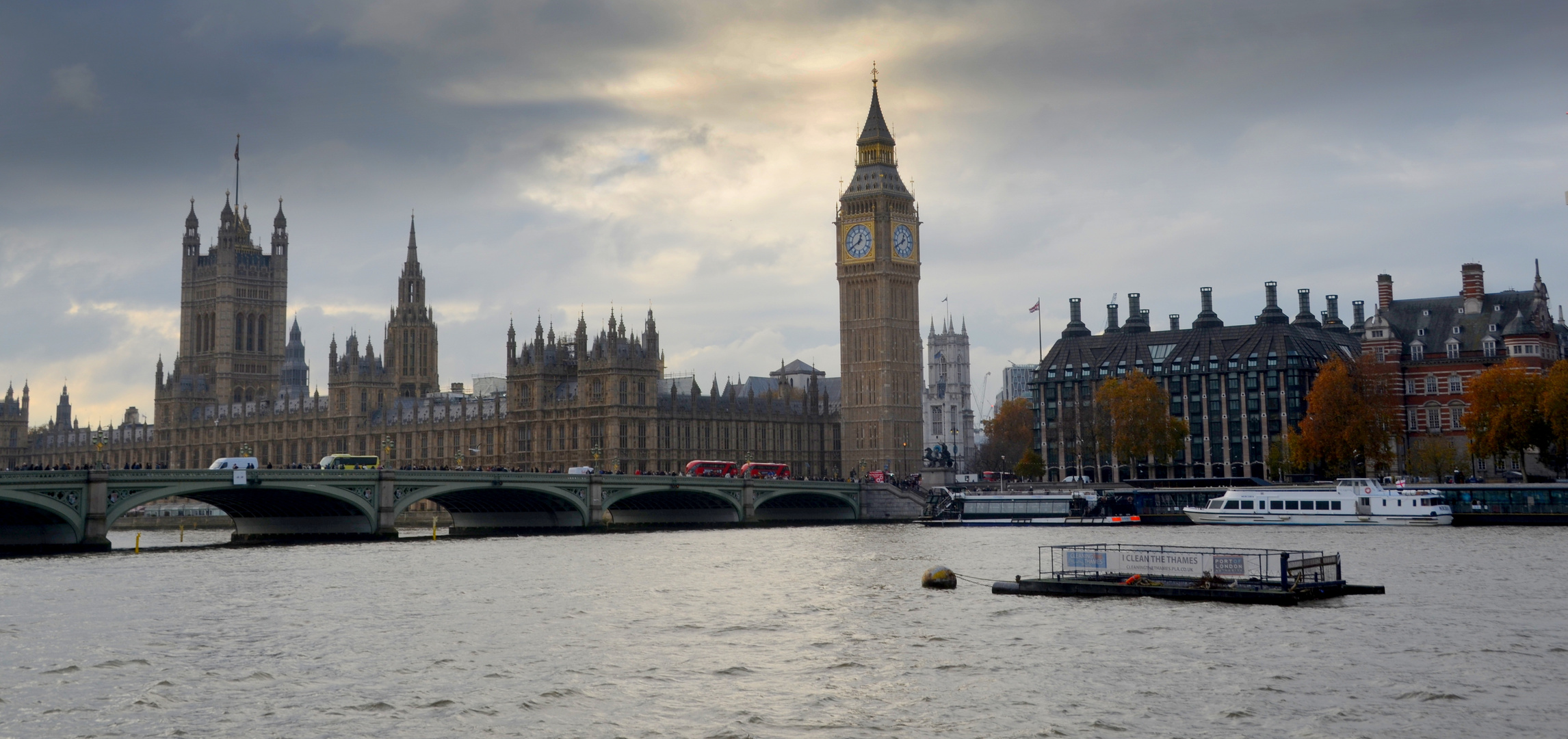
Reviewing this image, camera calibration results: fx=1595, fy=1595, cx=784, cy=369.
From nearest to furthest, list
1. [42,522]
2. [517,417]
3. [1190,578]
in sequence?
1. [1190,578]
2. [42,522]
3. [517,417]

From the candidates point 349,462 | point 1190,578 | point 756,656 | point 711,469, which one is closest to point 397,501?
point 349,462

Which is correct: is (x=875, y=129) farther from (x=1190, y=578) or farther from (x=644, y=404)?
(x=1190, y=578)

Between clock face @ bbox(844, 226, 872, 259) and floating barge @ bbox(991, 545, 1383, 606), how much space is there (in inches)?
4107

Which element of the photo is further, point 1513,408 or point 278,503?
point 1513,408

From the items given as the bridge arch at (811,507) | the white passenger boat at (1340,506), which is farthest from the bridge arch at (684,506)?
the white passenger boat at (1340,506)

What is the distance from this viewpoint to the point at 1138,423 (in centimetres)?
13188

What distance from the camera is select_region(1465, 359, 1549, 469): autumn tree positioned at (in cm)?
10031

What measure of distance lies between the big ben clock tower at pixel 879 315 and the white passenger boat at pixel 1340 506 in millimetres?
54597

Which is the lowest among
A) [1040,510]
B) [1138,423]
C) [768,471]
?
[1040,510]

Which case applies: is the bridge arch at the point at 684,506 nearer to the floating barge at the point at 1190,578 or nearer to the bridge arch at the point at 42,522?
the bridge arch at the point at 42,522

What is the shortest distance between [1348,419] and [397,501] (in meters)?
65.9

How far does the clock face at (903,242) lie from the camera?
→ 15800 centimetres

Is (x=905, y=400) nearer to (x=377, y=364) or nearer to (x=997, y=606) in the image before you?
(x=377, y=364)

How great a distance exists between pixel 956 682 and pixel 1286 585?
53.2ft
